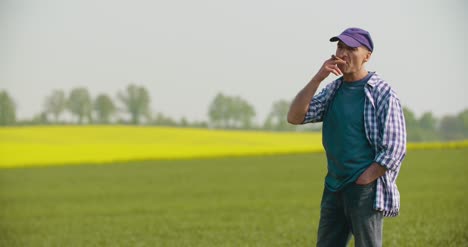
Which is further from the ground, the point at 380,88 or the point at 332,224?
the point at 380,88

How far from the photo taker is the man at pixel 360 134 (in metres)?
4.85

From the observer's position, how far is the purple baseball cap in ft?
15.9

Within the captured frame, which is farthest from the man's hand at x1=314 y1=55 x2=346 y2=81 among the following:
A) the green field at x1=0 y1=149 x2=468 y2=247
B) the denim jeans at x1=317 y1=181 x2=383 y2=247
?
the green field at x1=0 y1=149 x2=468 y2=247

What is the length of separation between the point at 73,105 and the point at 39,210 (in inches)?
1518

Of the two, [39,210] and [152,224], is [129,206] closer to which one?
[39,210]

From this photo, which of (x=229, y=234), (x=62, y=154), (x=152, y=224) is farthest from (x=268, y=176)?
(x=62, y=154)

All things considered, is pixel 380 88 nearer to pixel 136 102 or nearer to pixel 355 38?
pixel 355 38

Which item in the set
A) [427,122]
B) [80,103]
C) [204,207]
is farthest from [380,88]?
[80,103]

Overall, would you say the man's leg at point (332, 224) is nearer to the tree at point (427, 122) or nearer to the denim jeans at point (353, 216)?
the denim jeans at point (353, 216)

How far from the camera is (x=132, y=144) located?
48.6 meters

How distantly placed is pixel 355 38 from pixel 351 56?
4.9 inches

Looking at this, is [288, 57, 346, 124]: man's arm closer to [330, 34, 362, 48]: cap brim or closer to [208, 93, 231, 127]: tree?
[330, 34, 362, 48]: cap brim

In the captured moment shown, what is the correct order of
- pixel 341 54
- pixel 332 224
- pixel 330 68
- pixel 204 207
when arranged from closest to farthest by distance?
pixel 330 68 → pixel 341 54 → pixel 332 224 → pixel 204 207

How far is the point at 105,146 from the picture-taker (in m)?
47.0
